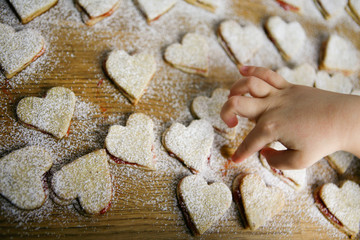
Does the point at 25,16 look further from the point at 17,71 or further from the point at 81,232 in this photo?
the point at 81,232

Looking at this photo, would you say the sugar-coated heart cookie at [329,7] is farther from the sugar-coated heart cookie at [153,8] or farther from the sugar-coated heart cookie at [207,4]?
the sugar-coated heart cookie at [153,8]

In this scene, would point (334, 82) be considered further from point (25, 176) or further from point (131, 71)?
point (25, 176)

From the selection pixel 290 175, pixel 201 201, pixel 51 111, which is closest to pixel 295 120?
pixel 290 175

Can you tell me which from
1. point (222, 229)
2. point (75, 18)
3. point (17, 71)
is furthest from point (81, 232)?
point (75, 18)

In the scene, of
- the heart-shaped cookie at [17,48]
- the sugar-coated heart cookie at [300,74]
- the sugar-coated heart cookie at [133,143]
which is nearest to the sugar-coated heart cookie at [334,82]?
the sugar-coated heart cookie at [300,74]

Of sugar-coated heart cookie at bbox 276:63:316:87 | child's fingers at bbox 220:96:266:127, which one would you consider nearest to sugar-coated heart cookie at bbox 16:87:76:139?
child's fingers at bbox 220:96:266:127
